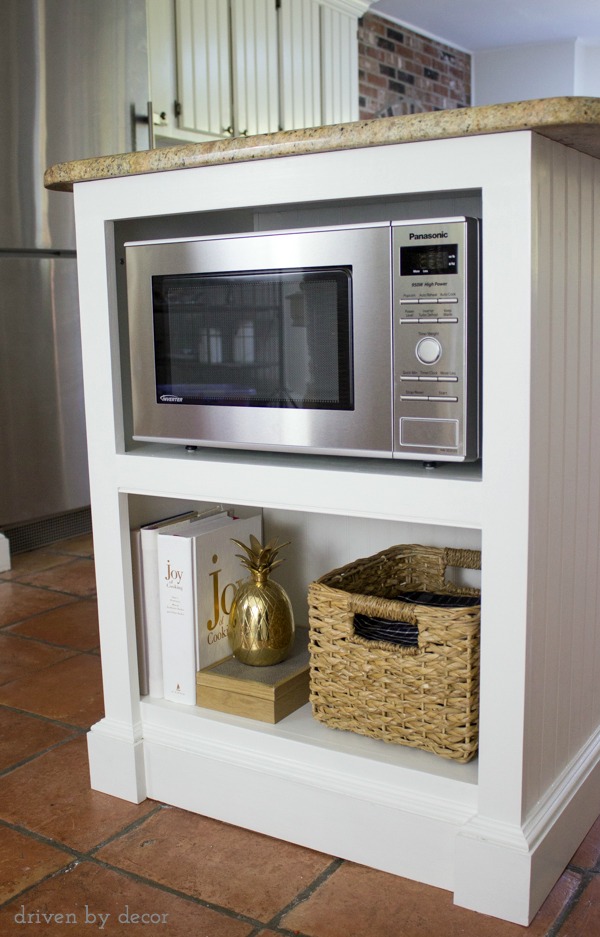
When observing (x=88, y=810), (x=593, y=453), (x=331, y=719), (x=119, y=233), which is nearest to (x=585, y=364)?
(x=593, y=453)

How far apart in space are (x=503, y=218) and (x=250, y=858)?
1.01 meters

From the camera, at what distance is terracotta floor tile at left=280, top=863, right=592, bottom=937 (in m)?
1.25

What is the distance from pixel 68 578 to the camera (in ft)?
10.0

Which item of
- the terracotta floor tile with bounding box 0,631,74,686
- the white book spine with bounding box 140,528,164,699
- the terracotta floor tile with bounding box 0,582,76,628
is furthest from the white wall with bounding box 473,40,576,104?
the white book spine with bounding box 140,528,164,699

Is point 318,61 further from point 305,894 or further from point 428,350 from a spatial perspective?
point 305,894

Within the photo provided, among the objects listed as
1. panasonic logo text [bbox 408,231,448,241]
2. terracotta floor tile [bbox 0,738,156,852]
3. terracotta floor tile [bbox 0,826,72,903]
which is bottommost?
terracotta floor tile [bbox 0,826,72,903]

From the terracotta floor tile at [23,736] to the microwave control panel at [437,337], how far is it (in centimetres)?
103

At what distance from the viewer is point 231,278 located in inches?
55.8

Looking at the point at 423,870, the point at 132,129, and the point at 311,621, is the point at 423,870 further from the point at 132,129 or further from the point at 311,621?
the point at 132,129

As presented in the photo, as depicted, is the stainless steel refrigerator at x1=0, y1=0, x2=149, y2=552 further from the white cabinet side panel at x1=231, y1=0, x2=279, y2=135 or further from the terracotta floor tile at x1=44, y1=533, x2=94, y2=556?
the white cabinet side panel at x1=231, y1=0, x2=279, y2=135

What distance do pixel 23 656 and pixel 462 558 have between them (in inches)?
50.1

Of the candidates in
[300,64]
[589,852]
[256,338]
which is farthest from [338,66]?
[589,852]

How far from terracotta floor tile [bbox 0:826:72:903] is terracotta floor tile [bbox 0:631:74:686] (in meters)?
0.73

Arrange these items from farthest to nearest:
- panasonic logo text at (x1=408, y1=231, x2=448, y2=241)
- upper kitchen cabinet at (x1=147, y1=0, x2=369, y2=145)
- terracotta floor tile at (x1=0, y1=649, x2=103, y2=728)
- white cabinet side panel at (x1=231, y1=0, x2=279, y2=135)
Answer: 1. white cabinet side panel at (x1=231, y1=0, x2=279, y2=135)
2. upper kitchen cabinet at (x1=147, y1=0, x2=369, y2=145)
3. terracotta floor tile at (x1=0, y1=649, x2=103, y2=728)
4. panasonic logo text at (x1=408, y1=231, x2=448, y2=241)
